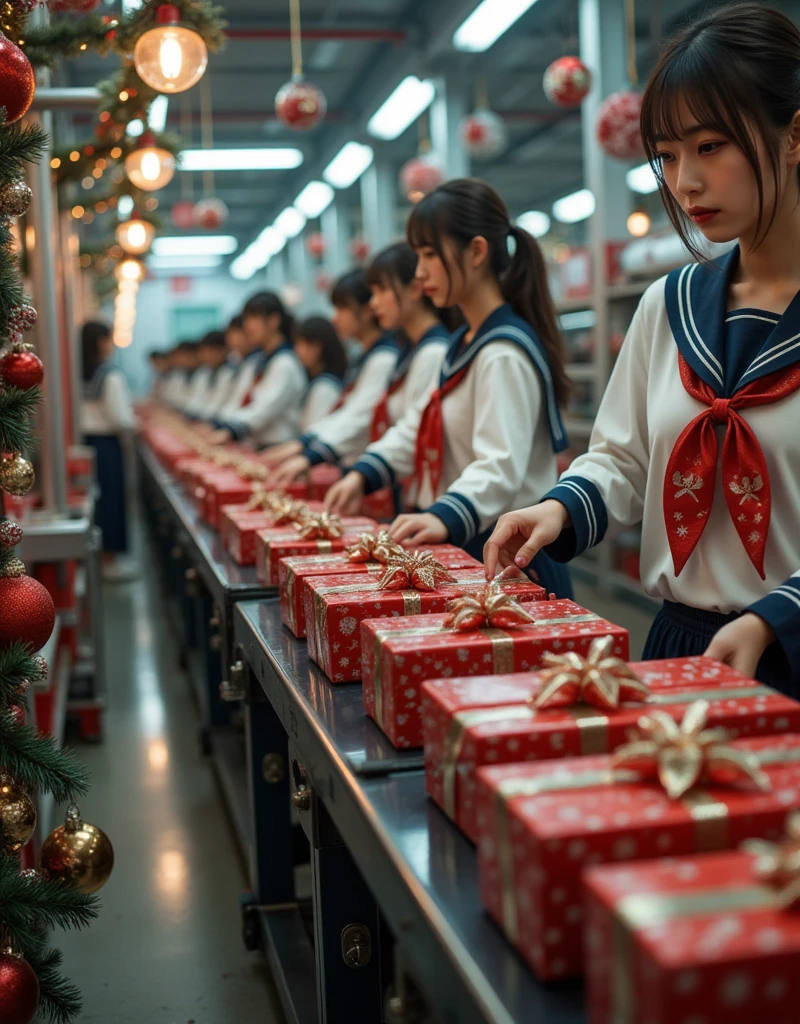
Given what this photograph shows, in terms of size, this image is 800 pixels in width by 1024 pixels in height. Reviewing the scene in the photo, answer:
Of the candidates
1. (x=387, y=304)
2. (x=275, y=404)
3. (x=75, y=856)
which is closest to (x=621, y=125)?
(x=275, y=404)

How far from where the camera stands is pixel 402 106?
10.1 metres

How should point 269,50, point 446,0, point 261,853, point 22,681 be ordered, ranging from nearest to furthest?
point 22,681 → point 261,853 → point 446,0 → point 269,50

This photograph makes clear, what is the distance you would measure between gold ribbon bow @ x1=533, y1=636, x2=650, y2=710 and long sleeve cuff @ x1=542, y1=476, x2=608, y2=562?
0.56m

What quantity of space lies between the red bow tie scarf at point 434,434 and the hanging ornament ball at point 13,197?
1.11 m

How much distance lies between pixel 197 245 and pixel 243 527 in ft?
70.3

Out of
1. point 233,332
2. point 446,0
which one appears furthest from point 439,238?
point 446,0

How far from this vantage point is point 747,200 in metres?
1.41

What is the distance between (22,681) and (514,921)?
1.11 meters

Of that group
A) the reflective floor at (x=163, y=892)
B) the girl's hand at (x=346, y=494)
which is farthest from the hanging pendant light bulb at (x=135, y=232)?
the girl's hand at (x=346, y=494)

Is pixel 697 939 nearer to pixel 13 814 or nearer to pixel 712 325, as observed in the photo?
pixel 712 325

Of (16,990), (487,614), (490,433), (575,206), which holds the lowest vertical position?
(16,990)

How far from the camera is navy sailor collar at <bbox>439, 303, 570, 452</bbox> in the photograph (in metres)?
2.47

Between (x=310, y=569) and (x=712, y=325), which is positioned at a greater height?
(x=712, y=325)

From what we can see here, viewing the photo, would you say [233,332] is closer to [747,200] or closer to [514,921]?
[747,200]
